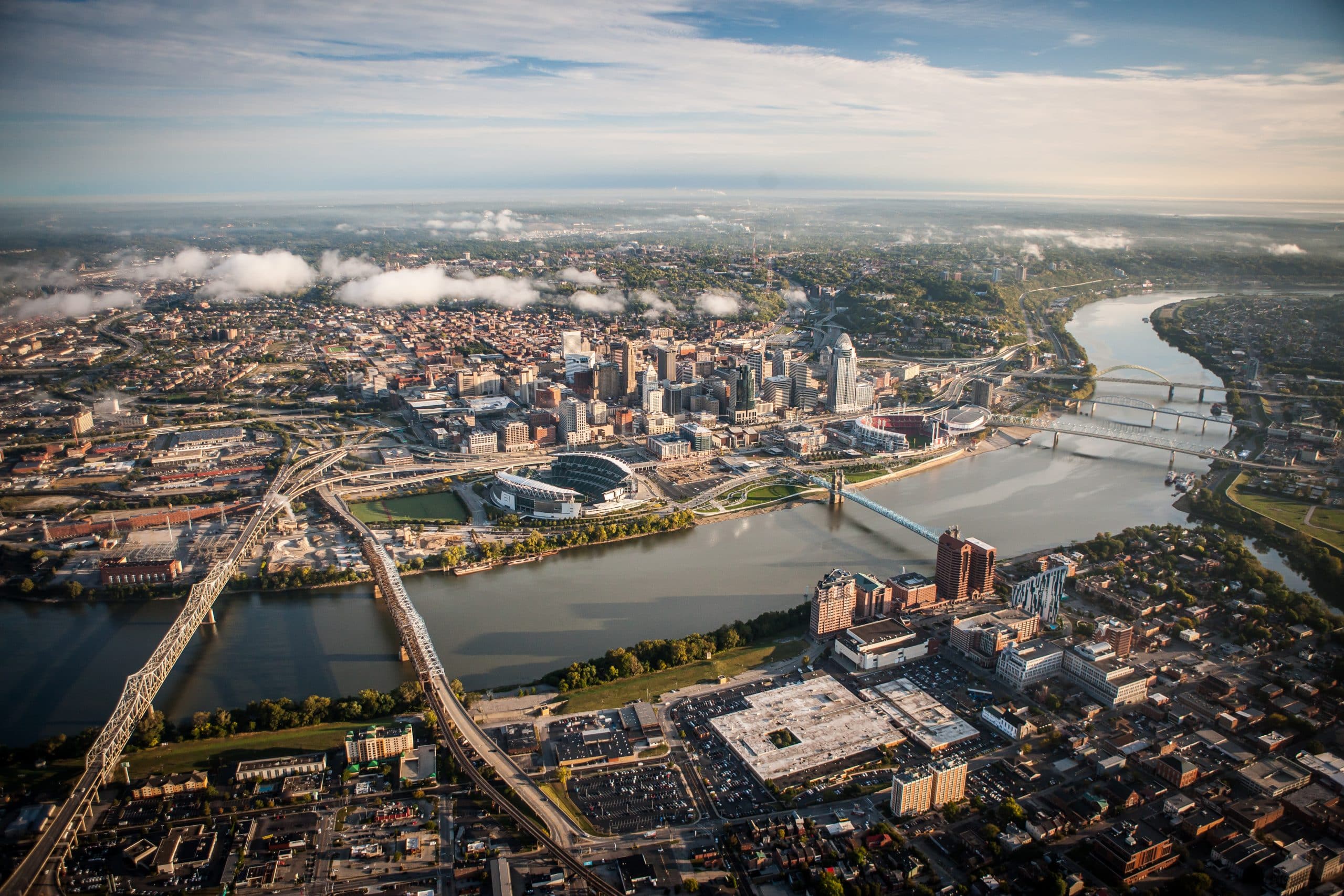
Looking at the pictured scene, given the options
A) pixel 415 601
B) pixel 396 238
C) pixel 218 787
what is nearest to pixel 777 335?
pixel 415 601

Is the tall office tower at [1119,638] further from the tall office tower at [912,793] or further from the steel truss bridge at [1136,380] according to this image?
the steel truss bridge at [1136,380]

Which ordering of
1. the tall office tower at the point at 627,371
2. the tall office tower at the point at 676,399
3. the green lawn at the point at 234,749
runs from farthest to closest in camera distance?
the tall office tower at the point at 627,371 < the tall office tower at the point at 676,399 < the green lawn at the point at 234,749

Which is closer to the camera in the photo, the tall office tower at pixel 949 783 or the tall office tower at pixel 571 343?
the tall office tower at pixel 949 783

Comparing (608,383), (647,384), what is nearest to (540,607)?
(647,384)

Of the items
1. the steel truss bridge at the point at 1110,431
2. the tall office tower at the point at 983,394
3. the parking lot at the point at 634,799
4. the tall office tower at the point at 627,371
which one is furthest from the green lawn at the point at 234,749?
the tall office tower at the point at 983,394

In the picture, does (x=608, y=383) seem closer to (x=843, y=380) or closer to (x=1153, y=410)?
(x=843, y=380)

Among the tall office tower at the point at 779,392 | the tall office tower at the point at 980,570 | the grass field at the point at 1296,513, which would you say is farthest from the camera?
the tall office tower at the point at 779,392

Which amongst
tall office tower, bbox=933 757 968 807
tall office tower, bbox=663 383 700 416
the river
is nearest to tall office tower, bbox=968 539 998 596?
the river
